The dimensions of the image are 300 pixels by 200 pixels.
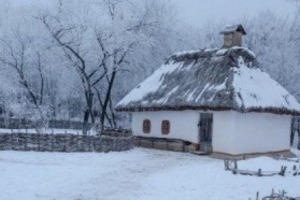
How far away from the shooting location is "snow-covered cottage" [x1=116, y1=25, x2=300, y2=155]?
24344 mm

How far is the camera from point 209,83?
2633 cm

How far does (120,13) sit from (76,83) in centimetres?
1199

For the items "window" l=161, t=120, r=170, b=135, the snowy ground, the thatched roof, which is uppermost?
the thatched roof

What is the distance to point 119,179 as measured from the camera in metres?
17.1

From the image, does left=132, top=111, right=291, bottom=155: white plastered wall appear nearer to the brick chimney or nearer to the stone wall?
the stone wall

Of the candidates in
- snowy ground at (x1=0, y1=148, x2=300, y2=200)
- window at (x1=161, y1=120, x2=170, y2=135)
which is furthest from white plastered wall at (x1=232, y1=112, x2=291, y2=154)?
window at (x1=161, y1=120, x2=170, y2=135)

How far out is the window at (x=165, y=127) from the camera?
27.9 metres

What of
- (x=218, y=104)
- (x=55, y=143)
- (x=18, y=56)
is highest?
(x=18, y=56)

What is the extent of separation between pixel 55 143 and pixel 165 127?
763 centimetres

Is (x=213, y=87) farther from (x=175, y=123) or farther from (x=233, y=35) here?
(x=233, y=35)

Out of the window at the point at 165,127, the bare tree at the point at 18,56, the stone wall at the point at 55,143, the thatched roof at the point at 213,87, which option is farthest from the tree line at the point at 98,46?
the stone wall at the point at 55,143

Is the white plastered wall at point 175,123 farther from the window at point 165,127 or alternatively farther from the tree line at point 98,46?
the tree line at point 98,46

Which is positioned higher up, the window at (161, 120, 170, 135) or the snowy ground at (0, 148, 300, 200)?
the window at (161, 120, 170, 135)

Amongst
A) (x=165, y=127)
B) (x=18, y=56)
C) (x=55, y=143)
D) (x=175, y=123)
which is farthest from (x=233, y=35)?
(x=18, y=56)
